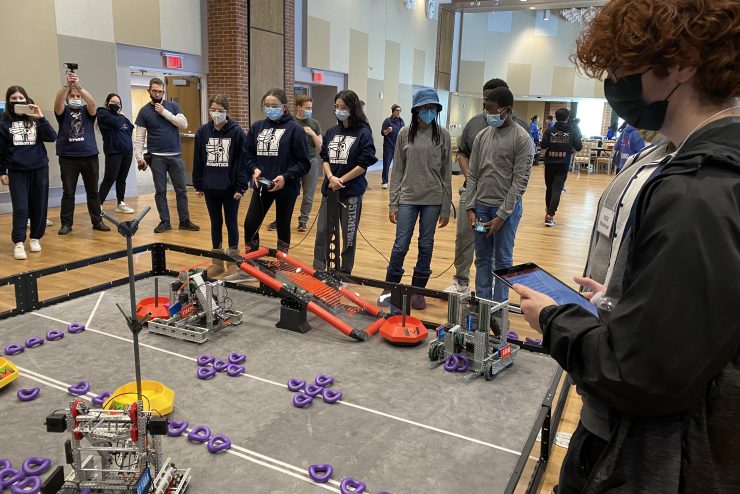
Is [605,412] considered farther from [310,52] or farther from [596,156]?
[596,156]

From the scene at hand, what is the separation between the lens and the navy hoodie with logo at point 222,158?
4570mm

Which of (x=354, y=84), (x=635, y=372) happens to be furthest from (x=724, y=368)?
(x=354, y=84)

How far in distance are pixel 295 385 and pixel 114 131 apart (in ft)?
17.0

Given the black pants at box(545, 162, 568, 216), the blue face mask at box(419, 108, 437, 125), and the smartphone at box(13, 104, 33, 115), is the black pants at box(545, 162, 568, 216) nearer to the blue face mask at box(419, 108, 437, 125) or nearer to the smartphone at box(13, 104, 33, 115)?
the blue face mask at box(419, 108, 437, 125)

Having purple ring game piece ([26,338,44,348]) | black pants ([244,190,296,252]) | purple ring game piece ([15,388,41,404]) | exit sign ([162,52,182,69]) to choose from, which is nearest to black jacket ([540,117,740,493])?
purple ring game piece ([15,388,41,404])

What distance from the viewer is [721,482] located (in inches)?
34.8

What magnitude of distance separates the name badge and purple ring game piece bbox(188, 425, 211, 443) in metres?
1.70

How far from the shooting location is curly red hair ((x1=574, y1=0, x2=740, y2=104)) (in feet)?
2.61

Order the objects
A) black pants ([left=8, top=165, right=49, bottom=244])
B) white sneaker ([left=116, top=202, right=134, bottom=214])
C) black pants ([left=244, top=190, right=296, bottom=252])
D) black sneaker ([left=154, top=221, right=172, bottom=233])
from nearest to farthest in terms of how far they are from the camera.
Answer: black pants ([left=244, top=190, right=296, bottom=252])
black pants ([left=8, top=165, right=49, bottom=244])
black sneaker ([left=154, top=221, right=172, bottom=233])
white sneaker ([left=116, top=202, right=134, bottom=214])

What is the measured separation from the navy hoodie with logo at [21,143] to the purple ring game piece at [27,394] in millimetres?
3133

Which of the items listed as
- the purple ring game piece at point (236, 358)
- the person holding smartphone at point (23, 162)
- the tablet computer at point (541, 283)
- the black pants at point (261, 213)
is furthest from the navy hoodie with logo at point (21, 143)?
the tablet computer at point (541, 283)

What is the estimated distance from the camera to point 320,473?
206cm

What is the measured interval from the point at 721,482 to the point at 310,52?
36.0 ft

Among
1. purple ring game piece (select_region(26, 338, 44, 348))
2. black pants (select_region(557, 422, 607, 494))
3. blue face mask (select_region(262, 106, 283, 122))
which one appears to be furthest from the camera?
blue face mask (select_region(262, 106, 283, 122))
